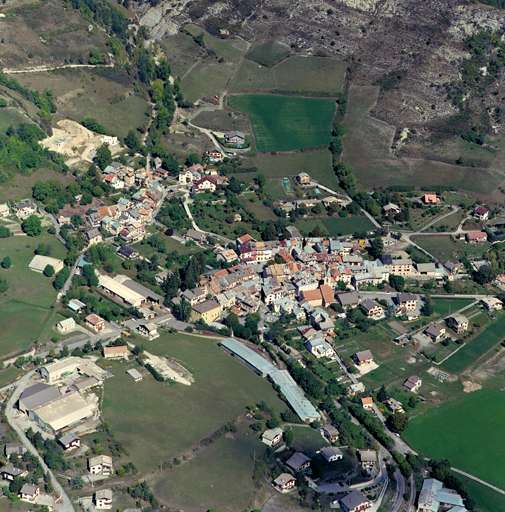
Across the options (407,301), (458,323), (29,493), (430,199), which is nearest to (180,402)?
(29,493)

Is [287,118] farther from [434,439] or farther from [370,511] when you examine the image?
[370,511]

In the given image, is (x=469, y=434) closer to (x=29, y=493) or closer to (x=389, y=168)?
(x=29, y=493)

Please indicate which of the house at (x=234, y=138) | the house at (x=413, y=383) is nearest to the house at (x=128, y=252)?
the house at (x=234, y=138)

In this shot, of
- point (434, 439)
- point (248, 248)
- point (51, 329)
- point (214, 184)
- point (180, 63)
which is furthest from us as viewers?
point (180, 63)

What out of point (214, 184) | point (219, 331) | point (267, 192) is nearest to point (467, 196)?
point (267, 192)

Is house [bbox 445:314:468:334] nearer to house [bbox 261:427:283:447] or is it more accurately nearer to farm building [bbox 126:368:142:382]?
house [bbox 261:427:283:447]

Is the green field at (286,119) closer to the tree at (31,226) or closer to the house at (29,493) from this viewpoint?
the tree at (31,226)

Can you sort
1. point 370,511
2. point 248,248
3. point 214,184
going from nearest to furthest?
1. point 370,511
2. point 248,248
3. point 214,184
